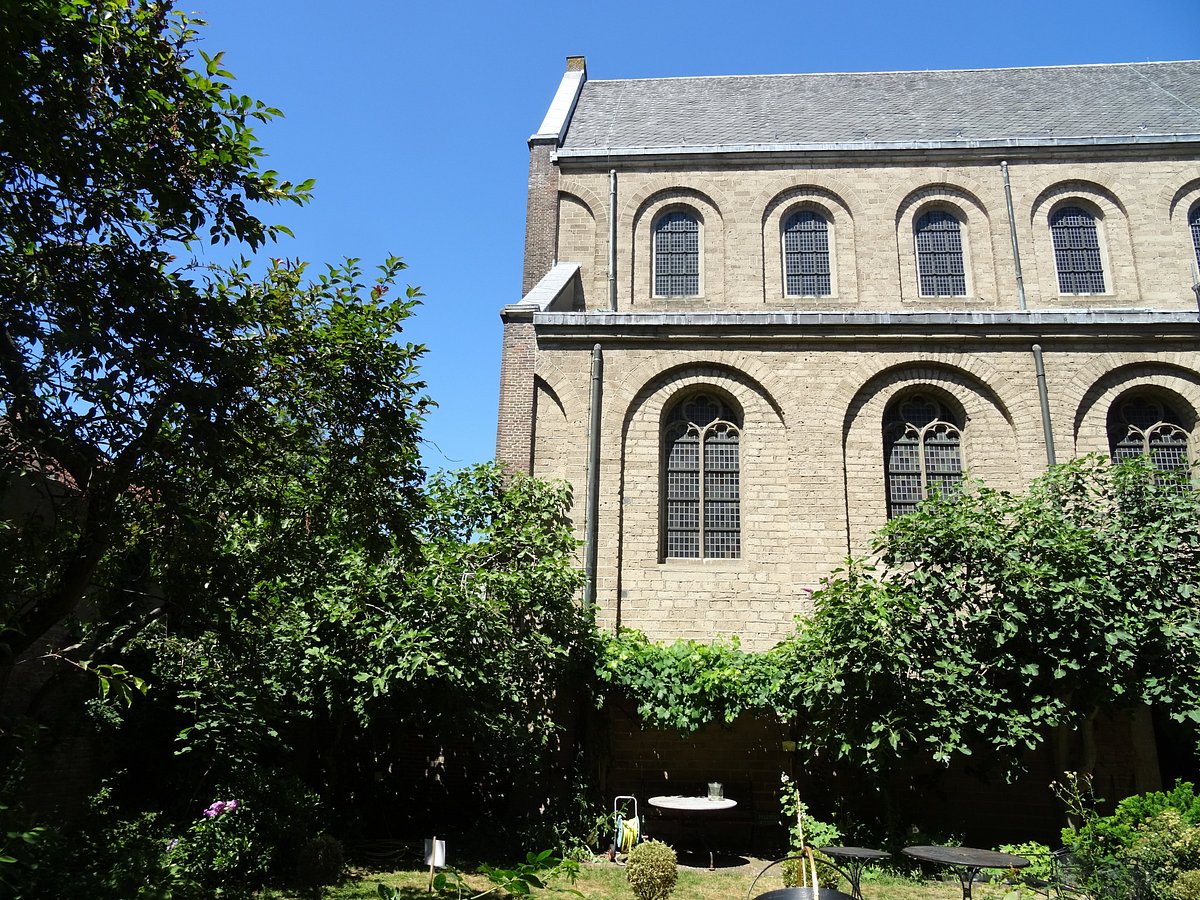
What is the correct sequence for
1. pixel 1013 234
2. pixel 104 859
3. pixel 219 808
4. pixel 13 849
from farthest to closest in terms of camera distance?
pixel 1013 234
pixel 219 808
pixel 104 859
pixel 13 849

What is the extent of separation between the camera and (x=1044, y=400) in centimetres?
1644

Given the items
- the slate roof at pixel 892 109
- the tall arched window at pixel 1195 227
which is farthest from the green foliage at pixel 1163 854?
the slate roof at pixel 892 109

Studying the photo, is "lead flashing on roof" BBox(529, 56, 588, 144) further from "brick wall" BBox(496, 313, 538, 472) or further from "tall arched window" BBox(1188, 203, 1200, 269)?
"tall arched window" BBox(1188, 203, 1200, 269)

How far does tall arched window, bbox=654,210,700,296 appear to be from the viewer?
19.8 meters

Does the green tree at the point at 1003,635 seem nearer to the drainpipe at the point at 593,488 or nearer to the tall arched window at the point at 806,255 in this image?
the drainpipe at the point at 593,488

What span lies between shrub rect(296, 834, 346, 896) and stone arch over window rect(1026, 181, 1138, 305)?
55.7 ft

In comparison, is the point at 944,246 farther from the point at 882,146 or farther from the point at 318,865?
the point at 318,865

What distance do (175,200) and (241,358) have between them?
4.74 feet

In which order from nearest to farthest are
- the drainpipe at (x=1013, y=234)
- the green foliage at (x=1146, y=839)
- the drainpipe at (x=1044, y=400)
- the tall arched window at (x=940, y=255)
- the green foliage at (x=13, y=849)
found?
the green foliage at (x=13, y=849), the green foliage at (x=1146, y=839), the drainpipe at (x=1044, y=400), the drainpipe at (x=1013, y=234), the tall arched window at (x=940, y=255)

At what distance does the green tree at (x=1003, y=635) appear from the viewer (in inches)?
478

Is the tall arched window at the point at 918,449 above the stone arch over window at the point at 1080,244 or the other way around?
the other way around

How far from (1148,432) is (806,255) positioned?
7714mm

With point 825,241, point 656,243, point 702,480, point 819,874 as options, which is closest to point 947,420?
point 702,480

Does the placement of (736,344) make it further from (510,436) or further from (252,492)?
(252,492)
